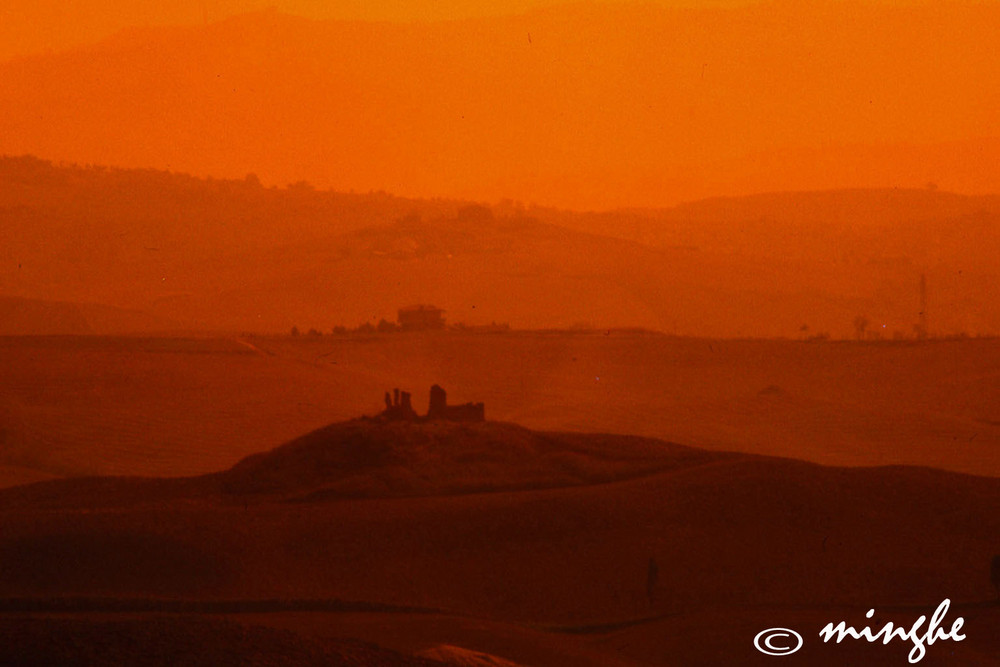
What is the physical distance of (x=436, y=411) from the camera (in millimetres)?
18484

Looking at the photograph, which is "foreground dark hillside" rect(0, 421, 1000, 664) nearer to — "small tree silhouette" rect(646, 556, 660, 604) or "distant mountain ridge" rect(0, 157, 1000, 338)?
"small tree silhouette" rect(646, 556, 660, 604)

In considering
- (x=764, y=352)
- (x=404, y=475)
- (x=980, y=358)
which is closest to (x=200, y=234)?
(x=764, y=352)

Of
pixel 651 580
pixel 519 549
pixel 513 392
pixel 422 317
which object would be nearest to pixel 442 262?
pixel 422 317

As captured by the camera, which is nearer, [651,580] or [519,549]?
[651,580]

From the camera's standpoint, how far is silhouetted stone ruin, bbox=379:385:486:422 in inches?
701

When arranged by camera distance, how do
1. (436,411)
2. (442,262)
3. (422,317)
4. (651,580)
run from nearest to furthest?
1. (651,580)
2. (436,411)
3. (422,317)
4. (442,262)

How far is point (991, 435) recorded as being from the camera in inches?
1016

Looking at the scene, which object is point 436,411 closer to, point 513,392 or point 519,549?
point 519,549

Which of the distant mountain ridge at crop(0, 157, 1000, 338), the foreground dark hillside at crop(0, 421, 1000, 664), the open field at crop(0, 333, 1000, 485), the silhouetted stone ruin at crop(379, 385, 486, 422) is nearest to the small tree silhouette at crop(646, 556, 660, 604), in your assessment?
the foreground dark hillside at crop(0, 421, 1000, 664)

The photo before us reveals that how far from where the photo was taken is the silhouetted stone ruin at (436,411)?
58.4 feet

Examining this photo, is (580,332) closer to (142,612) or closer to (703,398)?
(703,398)

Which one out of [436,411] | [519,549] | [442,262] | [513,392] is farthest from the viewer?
[442,262]

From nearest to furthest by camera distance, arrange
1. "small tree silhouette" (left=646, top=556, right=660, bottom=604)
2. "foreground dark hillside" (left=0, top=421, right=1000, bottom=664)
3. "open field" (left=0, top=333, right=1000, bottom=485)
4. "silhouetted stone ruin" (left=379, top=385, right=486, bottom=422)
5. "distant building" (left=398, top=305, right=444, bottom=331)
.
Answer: "foreground dark hillside" (left=0, top=421, right=1000, bottom=664)
"small tree silhouette" (left=646, top=556, right=660, bottom=604)
"silhouetted stone ruin" (left=379, top=385, right=486, bottom=422)
"open field" (left=0, top=333, right=1000, bottom=485)
"distant building" (left=398, top=305, right=444, bottom=331)

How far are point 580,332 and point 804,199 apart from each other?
77.9m
